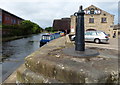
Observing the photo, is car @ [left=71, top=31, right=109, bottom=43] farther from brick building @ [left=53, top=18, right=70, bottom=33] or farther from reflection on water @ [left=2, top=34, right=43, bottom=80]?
brick building @ [left=53, top=18, right=70, bottom=33]

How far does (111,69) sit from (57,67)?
106 centimetres

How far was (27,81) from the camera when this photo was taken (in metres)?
2.53

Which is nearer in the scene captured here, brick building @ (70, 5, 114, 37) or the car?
the car

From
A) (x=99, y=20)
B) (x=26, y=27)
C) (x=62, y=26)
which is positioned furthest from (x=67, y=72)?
(x=26, y=27)

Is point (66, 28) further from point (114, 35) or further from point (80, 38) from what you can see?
point (80, 38)

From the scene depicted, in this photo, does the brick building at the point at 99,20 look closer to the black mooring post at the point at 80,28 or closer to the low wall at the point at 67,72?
the black mooring post at the point at 80,28

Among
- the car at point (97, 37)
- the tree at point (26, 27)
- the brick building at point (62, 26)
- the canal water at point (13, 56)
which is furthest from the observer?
the tree at point (26, 27)

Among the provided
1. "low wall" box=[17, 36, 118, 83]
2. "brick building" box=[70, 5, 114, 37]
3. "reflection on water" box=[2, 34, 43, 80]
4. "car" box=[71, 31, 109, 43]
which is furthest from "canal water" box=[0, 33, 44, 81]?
"brick building" box=[70, 5, 114, 37]

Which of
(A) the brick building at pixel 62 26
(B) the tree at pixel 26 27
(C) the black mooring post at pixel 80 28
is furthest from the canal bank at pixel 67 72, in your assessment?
(B) the tree at pixel 26 27

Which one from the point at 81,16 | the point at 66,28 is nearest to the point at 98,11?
the point at 66,28

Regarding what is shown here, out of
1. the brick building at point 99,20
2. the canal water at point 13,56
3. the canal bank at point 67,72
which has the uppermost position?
the brick building at point 99,20

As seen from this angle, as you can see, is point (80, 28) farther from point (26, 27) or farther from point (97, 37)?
point (26, 27)

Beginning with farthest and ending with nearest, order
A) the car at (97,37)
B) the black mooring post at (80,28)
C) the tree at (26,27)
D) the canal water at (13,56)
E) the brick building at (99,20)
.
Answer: the tree at (26,27)
the brick building at (99,20)
the car at (97,37)
the canal water at (13,56)
the black mooring post at (80,28)

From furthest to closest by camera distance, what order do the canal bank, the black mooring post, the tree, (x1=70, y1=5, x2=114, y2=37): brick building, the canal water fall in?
the tree → (x1=70, y1=5, x2=114, y2=37): brick building → the canal water → the black mooring post → the canal bank
